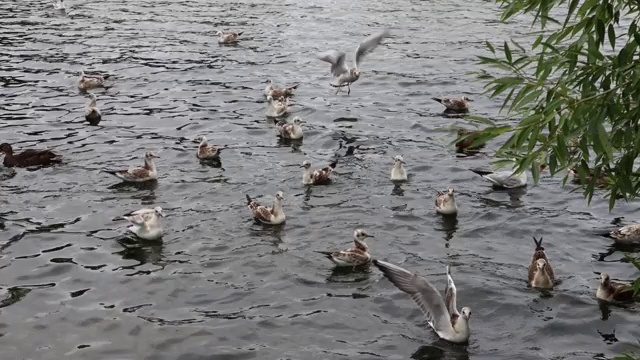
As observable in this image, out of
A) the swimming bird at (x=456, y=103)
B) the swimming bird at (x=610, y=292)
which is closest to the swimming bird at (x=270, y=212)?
the swimming bird at (x=610, y=292)

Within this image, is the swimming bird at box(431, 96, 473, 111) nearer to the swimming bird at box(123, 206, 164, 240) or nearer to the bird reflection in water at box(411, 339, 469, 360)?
the swimming bird at box(123, 206, 164, 240)

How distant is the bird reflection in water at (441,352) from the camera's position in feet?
38.8

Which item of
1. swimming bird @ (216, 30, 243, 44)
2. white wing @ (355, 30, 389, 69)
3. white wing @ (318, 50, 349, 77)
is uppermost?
white wing @ (355, 30, 389, 69)

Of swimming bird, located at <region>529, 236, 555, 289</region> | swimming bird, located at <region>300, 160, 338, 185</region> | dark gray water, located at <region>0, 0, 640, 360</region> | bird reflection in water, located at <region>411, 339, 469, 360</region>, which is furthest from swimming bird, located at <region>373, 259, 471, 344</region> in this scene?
swimming bird, located at <region>300, 160, 338, 185</region>

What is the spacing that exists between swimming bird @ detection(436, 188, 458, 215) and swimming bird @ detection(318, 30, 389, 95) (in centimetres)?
978

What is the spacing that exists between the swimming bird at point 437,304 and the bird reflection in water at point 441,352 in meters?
0.10

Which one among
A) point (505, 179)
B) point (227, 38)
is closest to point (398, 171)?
point (505, 179)

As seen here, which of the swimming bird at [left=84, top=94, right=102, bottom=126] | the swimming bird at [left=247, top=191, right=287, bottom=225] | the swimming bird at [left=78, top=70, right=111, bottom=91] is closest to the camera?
the swimming bird at [left=247, top=191, right=287, bottom=225]

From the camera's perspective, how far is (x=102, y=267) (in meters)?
14.5

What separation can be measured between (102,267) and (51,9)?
30.8 metres

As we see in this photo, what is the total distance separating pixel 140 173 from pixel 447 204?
700 centimetres

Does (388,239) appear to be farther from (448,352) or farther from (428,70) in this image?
(428,70)

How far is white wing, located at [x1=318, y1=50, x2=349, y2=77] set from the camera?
83.7 ft

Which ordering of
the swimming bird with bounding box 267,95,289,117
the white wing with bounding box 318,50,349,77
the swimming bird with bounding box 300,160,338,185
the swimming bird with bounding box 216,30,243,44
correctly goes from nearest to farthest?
1. the swimming bird with bounding box 300,160,338,185
2. the swimming bird with bounding box 267,95,289,117
3. the white wing with bounding box 318,50,349,77
4. the swimming bird with bounding box 216,30,243,44
